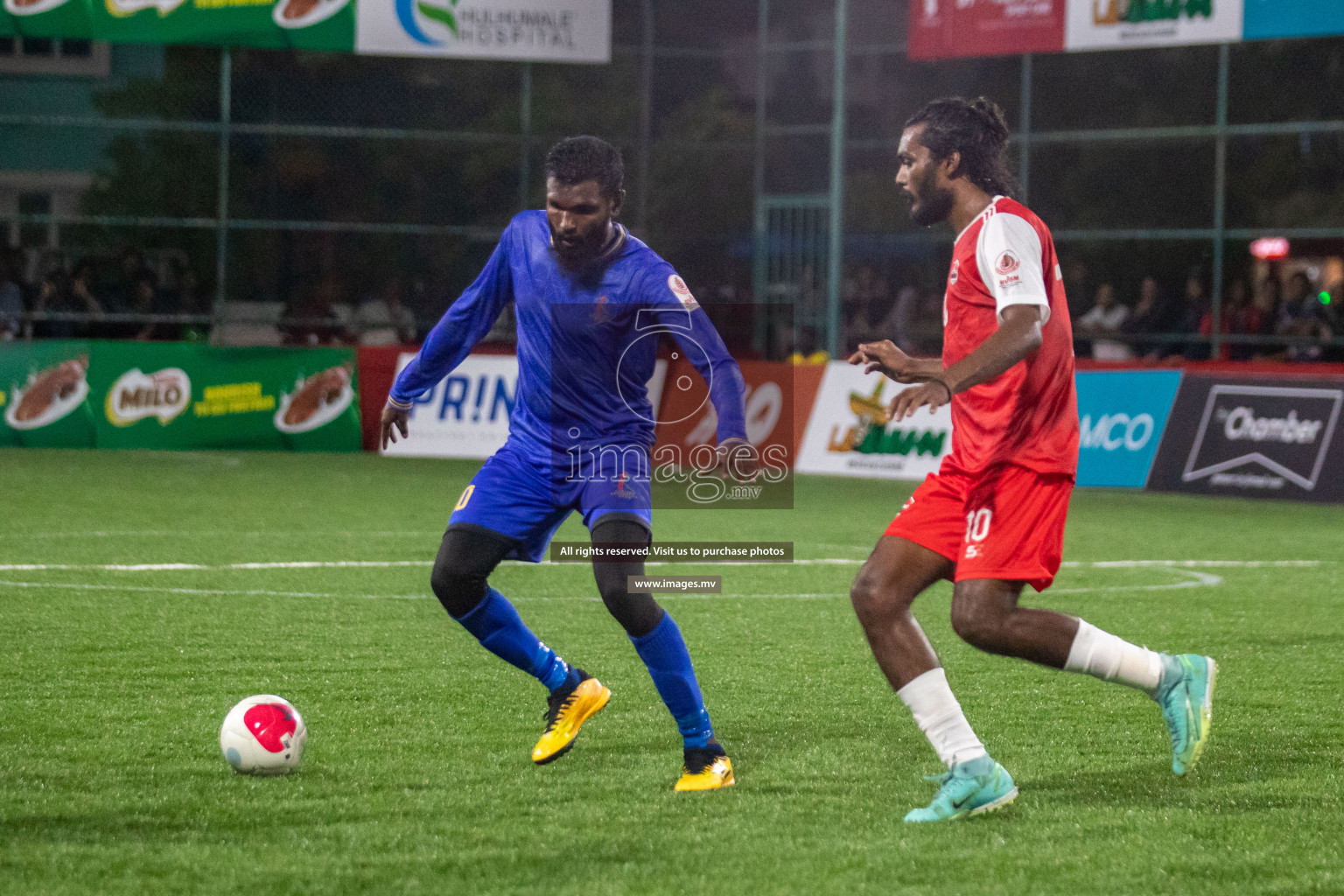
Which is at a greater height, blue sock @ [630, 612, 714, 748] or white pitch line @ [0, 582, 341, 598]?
blue sock @ [630, 612, 714, 748]

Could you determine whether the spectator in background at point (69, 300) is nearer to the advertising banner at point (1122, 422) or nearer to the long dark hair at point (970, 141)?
the advertising banner at point (1122, 422)

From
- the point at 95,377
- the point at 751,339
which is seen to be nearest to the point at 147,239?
the point at 95,377

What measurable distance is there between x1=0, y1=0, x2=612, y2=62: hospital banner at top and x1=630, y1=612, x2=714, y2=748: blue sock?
1751 centimetres

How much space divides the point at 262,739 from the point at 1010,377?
2470mm

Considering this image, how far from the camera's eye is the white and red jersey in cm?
496

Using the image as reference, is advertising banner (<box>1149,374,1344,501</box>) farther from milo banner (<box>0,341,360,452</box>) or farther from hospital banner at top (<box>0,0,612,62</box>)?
hospital banner at top (<box>0,0,612,62</box>)

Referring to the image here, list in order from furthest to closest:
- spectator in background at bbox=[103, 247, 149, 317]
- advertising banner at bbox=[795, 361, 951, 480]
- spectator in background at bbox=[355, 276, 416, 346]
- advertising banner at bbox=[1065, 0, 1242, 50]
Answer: spectator in background at bbox=[355, 276, 416, 346] < spectator in background at bbox=[103, 247, 149, 317] < advertising banner at bbox=[1065, 0, 1242, 50] < advertising banner at bbox=[795, 361, 951, 480]

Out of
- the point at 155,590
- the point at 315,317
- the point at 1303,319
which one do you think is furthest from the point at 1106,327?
the point at 155,590

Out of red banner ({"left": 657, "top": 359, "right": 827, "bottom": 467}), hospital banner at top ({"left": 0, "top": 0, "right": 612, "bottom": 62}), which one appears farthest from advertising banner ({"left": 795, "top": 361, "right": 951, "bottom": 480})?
hospital banner at top ({"left": 0, "top": 0, "right": 612, "bottom": 62})

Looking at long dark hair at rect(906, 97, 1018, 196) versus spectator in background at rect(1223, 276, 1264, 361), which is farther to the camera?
spectator in background at rect(1223, 276, 1264, 361)

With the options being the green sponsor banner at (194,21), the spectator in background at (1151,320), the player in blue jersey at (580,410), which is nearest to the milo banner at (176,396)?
the green sponsor banner at (194,21)

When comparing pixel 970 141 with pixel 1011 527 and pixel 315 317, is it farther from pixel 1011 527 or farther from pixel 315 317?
pixel 315 317

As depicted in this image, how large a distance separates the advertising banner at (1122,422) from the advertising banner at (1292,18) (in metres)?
5.18

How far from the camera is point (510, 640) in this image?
5.84 m
